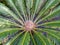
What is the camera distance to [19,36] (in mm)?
9219

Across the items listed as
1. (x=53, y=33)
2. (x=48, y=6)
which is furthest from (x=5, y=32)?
(x=48, y=6)

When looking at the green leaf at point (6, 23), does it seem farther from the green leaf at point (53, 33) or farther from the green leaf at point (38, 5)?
the green leaf at point (53, 33)

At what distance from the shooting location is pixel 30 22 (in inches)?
369

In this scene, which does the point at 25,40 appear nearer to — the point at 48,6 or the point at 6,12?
the point at 6,12

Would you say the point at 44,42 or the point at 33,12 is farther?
the point at 33,12

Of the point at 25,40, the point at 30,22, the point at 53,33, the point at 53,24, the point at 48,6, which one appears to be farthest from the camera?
the point at 48,6

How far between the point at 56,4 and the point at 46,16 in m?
0.71

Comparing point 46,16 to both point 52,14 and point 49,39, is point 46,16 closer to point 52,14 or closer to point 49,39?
point 52,14

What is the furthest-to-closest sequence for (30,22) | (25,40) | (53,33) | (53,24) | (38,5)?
(38,5), (30,22), (53,24), (53,33), (25,40)

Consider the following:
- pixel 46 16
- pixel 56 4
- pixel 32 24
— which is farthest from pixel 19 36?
pixel 56 4

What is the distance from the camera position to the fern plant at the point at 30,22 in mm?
8898

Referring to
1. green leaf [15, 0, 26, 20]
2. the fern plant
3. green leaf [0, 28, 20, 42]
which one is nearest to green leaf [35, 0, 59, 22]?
the fern plant

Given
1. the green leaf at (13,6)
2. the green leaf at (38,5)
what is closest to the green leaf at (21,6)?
the green leaf at (13,6)

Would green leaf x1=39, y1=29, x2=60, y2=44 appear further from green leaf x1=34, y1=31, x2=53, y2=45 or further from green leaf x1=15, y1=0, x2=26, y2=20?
green leaf x1=15, y1=0, x2=26, y2=20
